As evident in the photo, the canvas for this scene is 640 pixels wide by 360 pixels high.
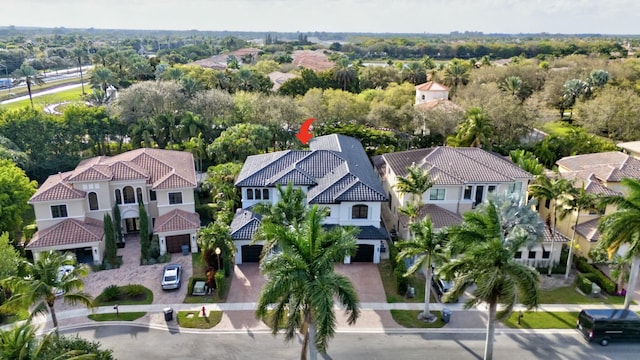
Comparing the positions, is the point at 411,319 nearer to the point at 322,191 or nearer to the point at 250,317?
the point at 250,317

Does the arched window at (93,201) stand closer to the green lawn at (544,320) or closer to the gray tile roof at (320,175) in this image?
the gray tile roof at (320,175)

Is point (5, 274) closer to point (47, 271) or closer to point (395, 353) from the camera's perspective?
point (47, 271)

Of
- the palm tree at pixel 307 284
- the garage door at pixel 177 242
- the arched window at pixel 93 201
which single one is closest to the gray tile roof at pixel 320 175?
the garage door at pixel 177 242

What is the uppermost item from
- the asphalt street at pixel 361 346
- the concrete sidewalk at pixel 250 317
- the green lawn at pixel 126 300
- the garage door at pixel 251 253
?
the garage door at pixel 251 253

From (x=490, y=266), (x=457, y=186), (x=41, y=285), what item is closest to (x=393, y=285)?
(x=457, y=186)

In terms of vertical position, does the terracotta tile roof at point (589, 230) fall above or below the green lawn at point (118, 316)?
above

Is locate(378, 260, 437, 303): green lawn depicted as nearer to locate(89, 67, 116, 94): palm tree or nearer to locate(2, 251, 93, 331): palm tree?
locate(2, 251, 93, 331): palm tree

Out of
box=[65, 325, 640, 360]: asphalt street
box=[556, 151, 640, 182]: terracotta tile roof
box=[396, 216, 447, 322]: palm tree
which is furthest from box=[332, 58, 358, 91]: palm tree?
box=[65, 325, 640, 360]: asphalt street
